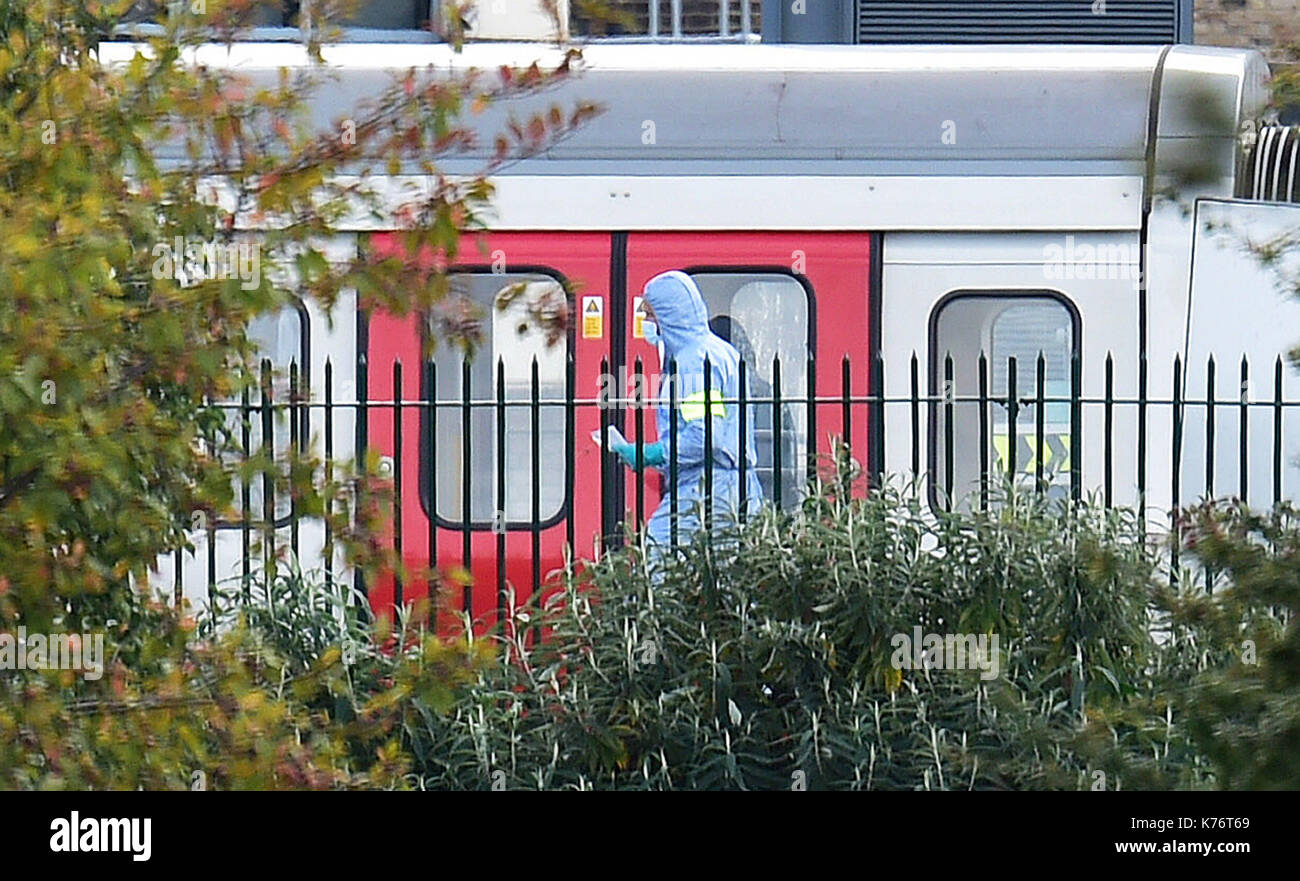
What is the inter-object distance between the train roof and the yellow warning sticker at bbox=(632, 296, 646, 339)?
19.4 inches

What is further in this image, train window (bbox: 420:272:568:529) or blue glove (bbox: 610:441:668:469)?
train window (bbox: 420:272:568:529)

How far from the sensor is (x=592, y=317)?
6.93 meters

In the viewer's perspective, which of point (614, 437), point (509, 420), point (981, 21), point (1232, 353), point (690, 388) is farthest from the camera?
point (981, 21)

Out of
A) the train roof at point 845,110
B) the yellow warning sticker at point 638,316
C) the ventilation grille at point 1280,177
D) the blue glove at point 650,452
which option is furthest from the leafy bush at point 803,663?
the train roof at point 845,110

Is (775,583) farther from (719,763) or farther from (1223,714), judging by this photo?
(1223,714)

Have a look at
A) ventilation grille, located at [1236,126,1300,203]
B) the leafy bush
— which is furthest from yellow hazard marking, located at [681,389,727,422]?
ventilation grille, located at [1236,126,1300,203]

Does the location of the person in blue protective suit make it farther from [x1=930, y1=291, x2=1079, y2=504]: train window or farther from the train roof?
[x1=930, y1=291, x2=1079, y2=504]: train window

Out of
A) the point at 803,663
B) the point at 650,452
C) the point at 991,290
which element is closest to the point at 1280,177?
the point at 991,290

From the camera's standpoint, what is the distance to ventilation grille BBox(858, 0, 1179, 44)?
382 inches

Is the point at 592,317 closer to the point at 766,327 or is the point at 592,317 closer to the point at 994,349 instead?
the point at 766,327

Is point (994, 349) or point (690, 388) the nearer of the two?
point (690, 388)

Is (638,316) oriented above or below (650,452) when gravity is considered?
above

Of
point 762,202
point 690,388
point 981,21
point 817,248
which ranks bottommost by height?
point 690,388

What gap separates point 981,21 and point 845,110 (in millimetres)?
3293
